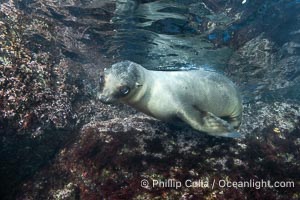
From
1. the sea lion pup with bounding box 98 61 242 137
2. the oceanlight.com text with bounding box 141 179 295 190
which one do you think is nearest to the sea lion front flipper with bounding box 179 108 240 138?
the sea lion pup with bounding box 98 61 242 137

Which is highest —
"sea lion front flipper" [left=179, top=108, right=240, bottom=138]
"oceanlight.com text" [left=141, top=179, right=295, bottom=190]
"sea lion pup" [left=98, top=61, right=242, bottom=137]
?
"sea lion pup" [left=98, top=61, right=242, bottom=137]

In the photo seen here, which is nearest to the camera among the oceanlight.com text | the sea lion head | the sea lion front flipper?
the oceanlight.com text

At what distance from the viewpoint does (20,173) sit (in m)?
5.54

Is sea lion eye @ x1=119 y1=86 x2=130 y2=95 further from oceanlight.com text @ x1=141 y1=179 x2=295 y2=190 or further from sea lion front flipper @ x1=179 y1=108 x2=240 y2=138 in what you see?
oceanlight.com text @ x1=141 y1=179 x2=295 y2=190

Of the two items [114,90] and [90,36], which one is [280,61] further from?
[114,90]

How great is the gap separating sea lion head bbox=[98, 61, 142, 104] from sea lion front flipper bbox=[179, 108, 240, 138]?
4.38 ft

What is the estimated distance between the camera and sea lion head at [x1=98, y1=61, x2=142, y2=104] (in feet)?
15.6

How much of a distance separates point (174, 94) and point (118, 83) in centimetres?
151

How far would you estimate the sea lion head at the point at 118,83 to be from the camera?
4.75 metres

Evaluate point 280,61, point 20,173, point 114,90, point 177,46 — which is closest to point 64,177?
point 20,173

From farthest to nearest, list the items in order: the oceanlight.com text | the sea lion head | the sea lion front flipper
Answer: the sea lion front flipper, the sea lion head, the oceanlight.com text

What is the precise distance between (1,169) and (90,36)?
6.39 m

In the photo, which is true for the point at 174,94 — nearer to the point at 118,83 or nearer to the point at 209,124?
the point at 209,124

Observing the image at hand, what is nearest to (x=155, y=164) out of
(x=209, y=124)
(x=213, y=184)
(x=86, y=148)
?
(x=213, y=184)
